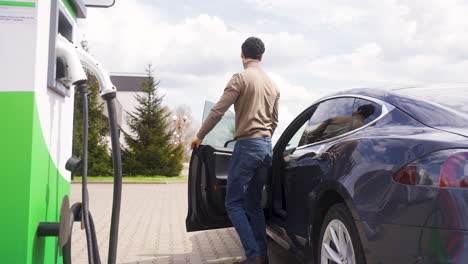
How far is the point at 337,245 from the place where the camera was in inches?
120

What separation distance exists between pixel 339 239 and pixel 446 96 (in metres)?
1.06

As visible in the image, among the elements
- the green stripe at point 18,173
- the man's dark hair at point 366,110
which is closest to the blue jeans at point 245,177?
the man's dark hair at point 366,110

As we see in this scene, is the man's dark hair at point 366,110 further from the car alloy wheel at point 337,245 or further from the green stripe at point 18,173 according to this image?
the green stripe at point 18,173

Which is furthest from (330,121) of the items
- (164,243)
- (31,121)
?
(164,243)

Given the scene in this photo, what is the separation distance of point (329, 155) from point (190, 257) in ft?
8.41

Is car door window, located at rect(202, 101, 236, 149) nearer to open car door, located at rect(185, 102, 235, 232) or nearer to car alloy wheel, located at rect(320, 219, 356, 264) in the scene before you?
open car door, located at rect(185, 102, 235, 232)

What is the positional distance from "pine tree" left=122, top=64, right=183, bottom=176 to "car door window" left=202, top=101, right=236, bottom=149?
23.0 m

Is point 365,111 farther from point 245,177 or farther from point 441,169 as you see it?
point 245,177

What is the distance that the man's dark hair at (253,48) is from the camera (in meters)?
4.53

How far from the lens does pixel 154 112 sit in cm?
2847

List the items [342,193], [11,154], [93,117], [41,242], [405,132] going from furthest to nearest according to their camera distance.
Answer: [93,117], [342,193], [405,132], [41,242], [11,154]

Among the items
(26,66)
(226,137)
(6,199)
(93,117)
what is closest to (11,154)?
(6,199)

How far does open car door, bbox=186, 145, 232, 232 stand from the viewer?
4586mm

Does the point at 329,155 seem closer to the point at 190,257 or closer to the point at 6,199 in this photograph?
the point at 6,199
